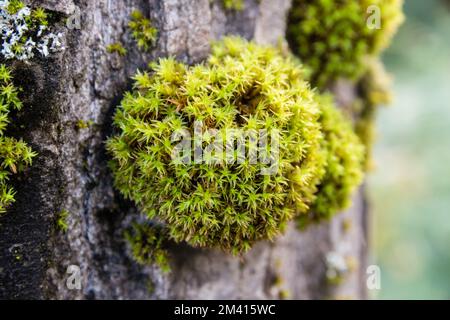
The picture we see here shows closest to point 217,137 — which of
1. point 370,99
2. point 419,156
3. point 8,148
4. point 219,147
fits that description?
point 219,147

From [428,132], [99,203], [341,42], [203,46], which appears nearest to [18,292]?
[99,203]

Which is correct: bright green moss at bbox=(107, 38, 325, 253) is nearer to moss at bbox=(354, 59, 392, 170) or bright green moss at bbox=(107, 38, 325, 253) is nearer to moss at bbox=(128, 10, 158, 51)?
moss at bbox=(128, 10, 158, 51)

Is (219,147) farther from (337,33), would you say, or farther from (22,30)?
(337,33)

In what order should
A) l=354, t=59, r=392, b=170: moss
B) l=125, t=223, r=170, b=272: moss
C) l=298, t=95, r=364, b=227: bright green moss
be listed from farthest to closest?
1. l=354, t=59, r=392, b=170: moss
2. l=298, t=95, r=364, b=227: bright green moss
3. l=125, t=223, r=170, b=272: moss

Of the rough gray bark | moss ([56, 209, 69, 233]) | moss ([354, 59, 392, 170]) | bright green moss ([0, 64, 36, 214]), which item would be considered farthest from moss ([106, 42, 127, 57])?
moss ([354, 59, 392, 170])

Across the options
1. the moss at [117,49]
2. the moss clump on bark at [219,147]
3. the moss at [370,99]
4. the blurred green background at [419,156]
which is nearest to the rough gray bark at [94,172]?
the moss at [117,49]

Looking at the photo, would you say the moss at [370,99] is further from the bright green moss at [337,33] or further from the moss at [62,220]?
the moss at [62,220]
